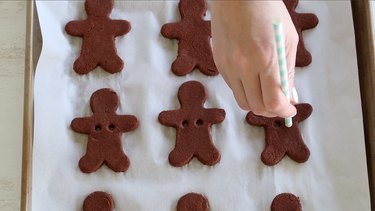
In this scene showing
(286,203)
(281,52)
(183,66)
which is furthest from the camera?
(183,66)

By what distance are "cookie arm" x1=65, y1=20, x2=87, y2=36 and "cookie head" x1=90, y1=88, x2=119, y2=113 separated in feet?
0.44

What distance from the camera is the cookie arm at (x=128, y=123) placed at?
38.6 inches

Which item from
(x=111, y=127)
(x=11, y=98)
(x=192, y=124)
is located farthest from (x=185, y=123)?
(x=11, y=98)

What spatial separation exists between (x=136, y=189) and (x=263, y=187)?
0.22 meters

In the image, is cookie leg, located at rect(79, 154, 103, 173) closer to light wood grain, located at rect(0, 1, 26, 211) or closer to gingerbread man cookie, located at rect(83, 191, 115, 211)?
gingerbread man cookie, located at rect(83, 191, 115, 211)

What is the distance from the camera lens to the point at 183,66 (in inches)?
39.9

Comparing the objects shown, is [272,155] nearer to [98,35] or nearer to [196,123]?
[196,123]

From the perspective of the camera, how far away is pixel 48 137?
3.20ft

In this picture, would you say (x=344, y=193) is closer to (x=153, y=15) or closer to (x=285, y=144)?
(x=285, y=144)

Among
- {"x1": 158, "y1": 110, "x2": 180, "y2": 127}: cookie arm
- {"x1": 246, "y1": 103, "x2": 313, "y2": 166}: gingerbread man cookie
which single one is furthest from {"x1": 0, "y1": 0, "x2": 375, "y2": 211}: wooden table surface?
{"x1": 246, "y1": 103, "x2": 313, "y2": 166}: gingerbread man cookie

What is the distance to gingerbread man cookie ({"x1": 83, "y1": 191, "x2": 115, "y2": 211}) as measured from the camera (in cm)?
92

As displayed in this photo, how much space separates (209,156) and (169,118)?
102 mm

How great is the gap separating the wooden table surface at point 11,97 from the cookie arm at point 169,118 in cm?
29

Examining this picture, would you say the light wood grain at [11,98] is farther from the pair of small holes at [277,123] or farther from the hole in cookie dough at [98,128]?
the pair of small holes at [277,123]
